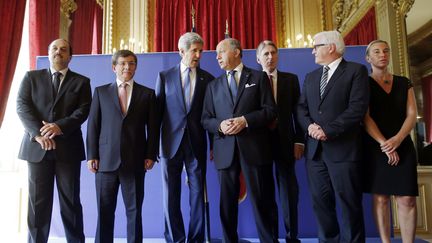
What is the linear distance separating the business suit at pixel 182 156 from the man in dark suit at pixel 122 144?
0.42 ft

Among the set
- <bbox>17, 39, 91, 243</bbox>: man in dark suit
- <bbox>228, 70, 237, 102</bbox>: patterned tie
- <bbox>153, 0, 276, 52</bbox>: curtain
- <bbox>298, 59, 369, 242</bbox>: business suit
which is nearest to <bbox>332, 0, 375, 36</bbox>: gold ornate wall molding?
<bbox>153, 0, 276, 52</bbox>: curtain

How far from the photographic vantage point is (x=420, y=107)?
14.2ft

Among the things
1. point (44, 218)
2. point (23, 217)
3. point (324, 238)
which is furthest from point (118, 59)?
point (23, 217)

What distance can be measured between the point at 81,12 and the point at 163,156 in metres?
4.38

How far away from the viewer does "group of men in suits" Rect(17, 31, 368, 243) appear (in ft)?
7.11

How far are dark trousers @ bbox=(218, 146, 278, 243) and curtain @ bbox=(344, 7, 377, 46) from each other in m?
3.48

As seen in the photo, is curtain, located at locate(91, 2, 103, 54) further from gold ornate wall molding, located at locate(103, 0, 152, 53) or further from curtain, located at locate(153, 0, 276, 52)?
curtain, located at locate(153, 0, 276, 52)

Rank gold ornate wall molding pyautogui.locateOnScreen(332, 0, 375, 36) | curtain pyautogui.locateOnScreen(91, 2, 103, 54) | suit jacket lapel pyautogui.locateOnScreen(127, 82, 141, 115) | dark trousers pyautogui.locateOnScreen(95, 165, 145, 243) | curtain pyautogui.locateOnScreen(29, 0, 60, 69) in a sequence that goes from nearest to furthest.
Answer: dark trousers pyautogui.locateOnScreen(95, 165, 145, 243) → suit jacket lapel pyautogui.locateOnScreen(127, 82, 141, 115) → curtain pyautogui.locateOnScreen(29, 0, 60, 69) → gold ornate wall molding pyautogui.locateOnScreen(332, 0, 375, 36) → curtain pyautogui.locateOnScreen(91, 2, 103, 54)

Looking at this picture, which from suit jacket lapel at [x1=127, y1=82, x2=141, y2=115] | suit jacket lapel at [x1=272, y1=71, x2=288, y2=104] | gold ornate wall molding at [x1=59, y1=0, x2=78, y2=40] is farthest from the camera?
gold ornate wall molding at [x1=59, y1=0, x2=78, y2=40]

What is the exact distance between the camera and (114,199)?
2.38 m

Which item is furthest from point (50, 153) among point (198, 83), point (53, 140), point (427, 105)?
point (427, 105)

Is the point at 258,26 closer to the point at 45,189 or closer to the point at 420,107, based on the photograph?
the point at 420,107

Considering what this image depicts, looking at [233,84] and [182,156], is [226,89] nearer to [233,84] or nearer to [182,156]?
[233,84]

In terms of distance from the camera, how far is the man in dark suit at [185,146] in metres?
2.53
